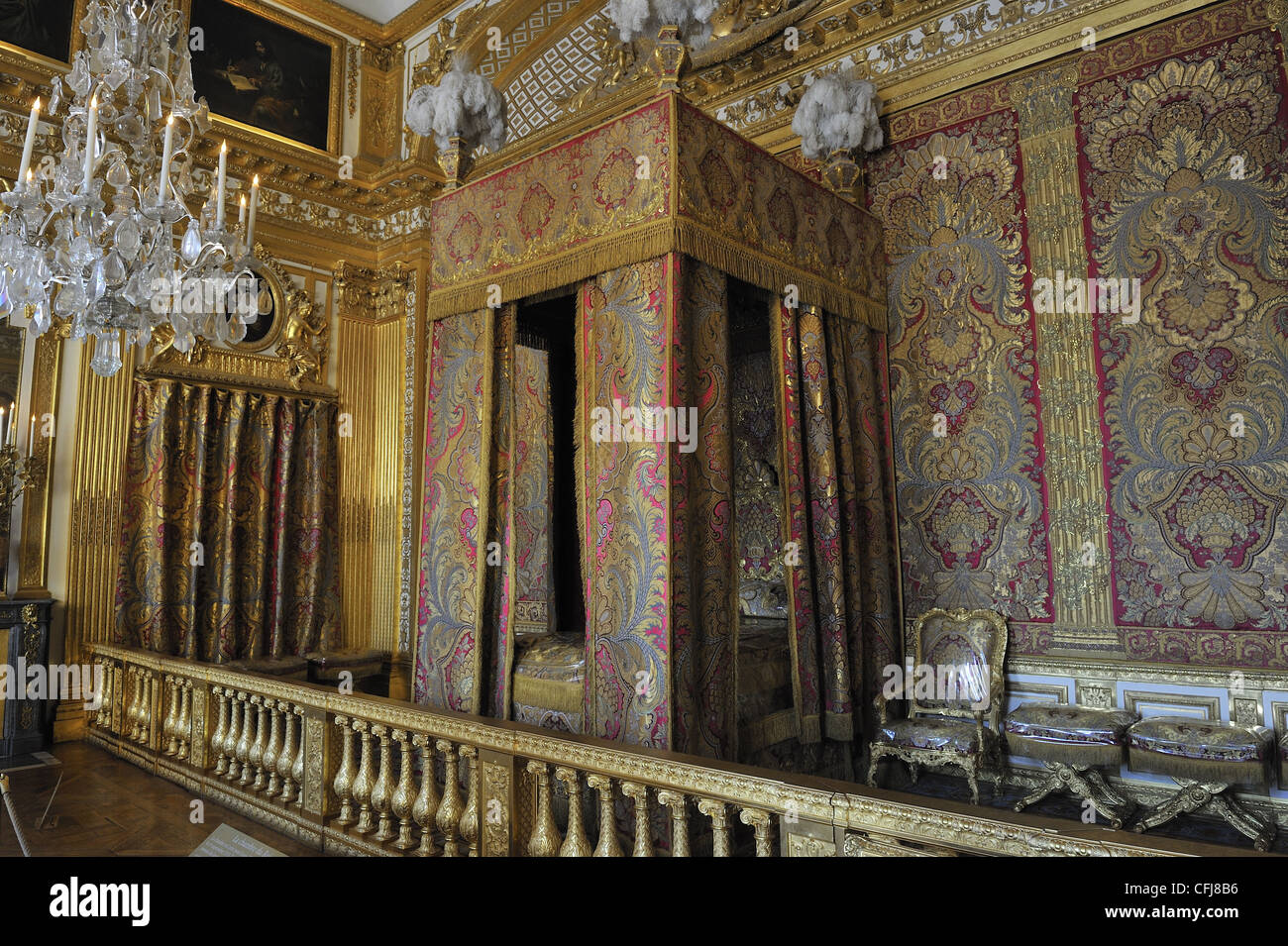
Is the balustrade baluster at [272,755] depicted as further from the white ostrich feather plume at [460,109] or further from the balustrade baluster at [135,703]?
the white ostrich feather plume at [460,109]

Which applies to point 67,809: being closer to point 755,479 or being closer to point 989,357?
point 755,479

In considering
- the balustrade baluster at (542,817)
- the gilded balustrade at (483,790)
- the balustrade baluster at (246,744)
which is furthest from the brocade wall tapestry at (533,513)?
the balustrade baluster at (542,817)

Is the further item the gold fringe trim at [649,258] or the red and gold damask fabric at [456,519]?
the red and gold damask fabric at [456,519]

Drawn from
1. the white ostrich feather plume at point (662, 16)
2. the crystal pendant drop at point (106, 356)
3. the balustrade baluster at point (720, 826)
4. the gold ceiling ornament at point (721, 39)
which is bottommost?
the balustrade baluster at point (720, 826)

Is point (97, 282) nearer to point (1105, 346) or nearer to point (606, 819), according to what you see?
point (606, 819)

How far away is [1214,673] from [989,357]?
1.92 metres

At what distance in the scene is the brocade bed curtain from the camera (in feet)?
12.7

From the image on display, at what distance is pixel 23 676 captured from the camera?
527cm

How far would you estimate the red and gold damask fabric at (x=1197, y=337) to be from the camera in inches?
146

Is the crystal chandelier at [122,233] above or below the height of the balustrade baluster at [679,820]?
above

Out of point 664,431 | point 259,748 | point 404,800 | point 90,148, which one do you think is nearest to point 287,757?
point 259,748

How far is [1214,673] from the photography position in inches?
146

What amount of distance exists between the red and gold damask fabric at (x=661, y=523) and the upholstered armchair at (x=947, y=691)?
3.89 feet

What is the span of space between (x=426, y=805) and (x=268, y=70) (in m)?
7.14
